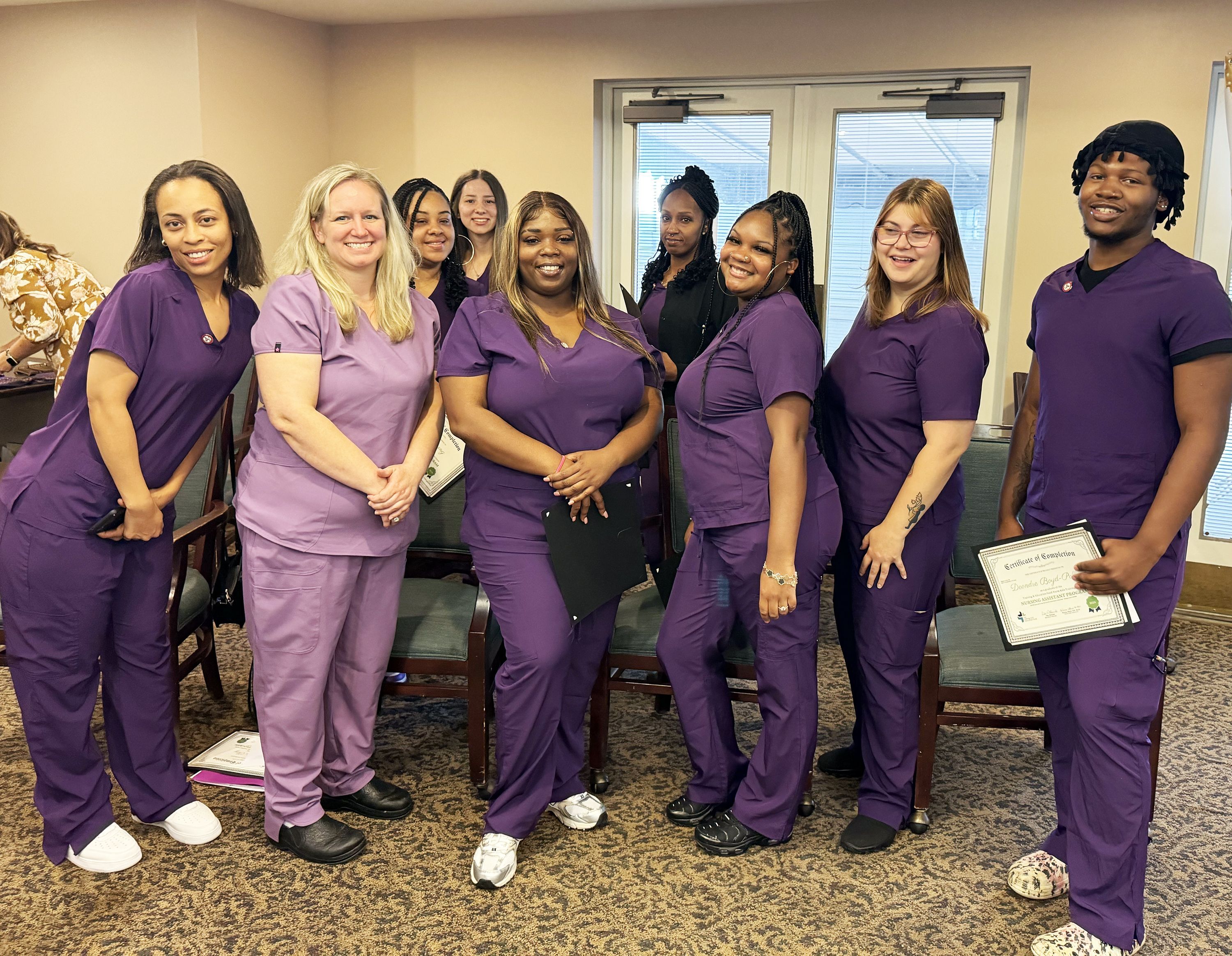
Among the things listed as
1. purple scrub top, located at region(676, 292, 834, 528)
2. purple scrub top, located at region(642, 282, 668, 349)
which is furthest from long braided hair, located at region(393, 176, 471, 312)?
purple scrub top, located at region(676, 292, 834, 528)

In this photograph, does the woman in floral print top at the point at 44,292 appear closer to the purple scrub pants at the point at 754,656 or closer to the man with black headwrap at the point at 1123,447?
the purple scrub pants at the point at 754,656

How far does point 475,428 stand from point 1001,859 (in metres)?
1.58

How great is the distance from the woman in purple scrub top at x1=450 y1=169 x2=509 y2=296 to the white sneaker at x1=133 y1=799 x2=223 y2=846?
191cm

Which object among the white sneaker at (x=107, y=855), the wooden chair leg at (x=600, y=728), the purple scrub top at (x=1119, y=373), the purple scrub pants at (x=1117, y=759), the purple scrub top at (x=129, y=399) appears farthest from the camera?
the wooden chair leg at (x=600, y=728)

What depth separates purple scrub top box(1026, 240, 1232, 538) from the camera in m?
1.88

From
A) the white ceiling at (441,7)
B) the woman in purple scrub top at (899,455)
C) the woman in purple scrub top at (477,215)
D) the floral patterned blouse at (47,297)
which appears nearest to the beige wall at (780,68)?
the white ceiling at (441,7)

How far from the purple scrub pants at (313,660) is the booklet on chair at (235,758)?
0.98 feet

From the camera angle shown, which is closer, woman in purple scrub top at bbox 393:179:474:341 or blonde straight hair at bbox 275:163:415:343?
blonde straight hair at bbox 275:163:415:343

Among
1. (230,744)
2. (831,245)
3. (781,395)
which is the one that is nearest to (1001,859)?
(781,395)

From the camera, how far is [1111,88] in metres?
4.41

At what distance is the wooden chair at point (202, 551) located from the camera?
2.78 metres

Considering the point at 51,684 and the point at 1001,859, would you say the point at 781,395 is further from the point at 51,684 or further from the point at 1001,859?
the point at 51,684

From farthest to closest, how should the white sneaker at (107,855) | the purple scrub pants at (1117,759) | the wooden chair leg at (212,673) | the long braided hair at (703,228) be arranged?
the long braided hair at (703,228) < the wooden chair leg at (212,673) < the white sneaker at (107,855) < the purple scrub pants at (1117,759)

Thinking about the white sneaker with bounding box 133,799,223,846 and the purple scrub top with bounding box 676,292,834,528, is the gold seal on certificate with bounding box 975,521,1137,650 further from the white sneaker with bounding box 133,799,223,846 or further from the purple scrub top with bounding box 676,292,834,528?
the white sneaker with bounding box 133,799,223,846
